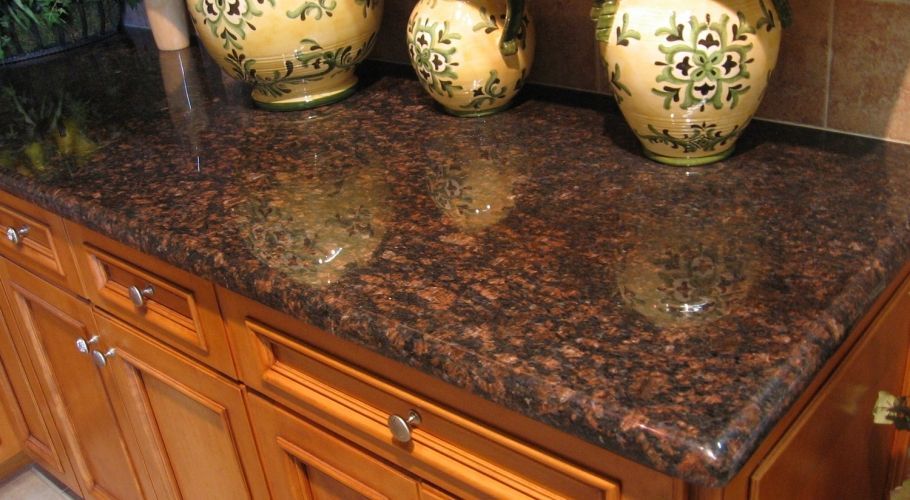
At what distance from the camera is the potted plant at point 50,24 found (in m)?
1.68

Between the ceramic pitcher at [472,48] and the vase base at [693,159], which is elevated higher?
the ceramic pitcher at [472,48]

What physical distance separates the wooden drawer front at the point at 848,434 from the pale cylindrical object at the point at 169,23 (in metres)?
1.35

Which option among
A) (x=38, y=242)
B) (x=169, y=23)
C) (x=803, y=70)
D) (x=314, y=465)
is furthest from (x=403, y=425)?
(x=169, y=23)

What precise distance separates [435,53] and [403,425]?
498mm

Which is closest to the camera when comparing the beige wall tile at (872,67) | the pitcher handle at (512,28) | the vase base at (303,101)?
the beige wall tile at (872,67)

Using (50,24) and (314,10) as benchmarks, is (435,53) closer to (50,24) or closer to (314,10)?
(314,10)

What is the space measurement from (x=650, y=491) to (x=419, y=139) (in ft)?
2.02

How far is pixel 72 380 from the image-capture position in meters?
1.43

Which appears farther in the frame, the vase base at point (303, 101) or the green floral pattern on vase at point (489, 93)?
the vase base at point (303, 101)

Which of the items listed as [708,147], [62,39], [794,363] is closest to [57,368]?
[62,39]

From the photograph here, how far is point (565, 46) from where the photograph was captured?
1.21m

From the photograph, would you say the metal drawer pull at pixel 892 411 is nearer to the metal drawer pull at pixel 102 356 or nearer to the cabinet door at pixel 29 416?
the metal drawer pull at pixel 102 356

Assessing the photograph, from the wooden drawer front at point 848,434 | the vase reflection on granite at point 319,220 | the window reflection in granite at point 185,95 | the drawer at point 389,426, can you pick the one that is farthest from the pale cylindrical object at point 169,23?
the wooden drawer front at point 848,434

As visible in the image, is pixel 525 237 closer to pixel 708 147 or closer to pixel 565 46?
pixel 708 147
